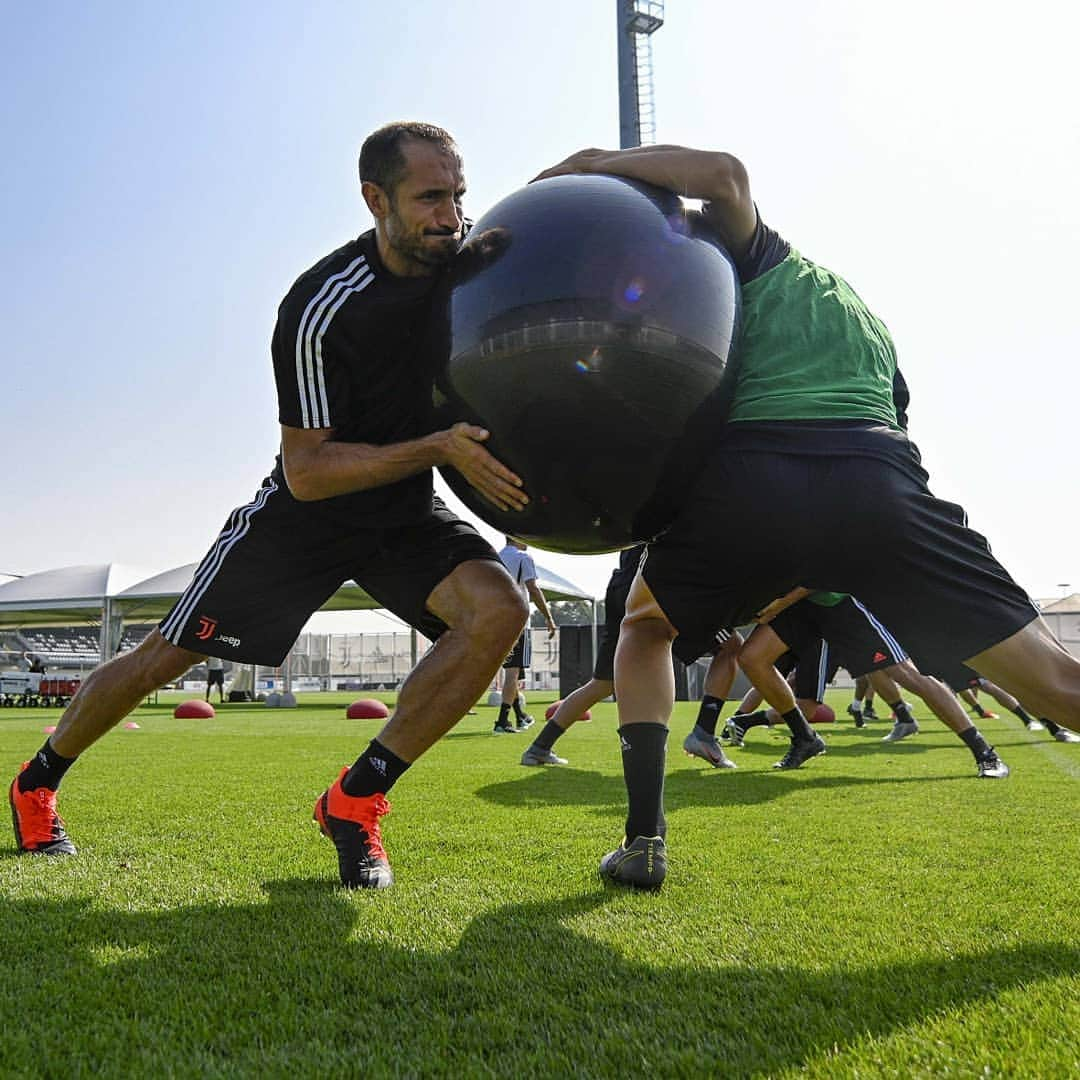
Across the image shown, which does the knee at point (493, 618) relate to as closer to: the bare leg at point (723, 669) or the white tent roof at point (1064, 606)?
the bare leg at point (723, 669)

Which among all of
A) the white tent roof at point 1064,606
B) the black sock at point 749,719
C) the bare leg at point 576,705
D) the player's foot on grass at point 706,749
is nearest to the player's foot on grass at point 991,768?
the player's foot on grass at point 706,749

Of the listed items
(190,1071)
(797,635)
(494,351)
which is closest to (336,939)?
(190,1071)

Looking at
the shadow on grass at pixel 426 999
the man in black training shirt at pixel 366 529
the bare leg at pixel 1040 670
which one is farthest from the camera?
the man in black training shirt at pixel 366 529

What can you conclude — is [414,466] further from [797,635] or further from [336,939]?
[797,635]

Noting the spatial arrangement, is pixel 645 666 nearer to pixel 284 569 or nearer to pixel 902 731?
pixel 284 569

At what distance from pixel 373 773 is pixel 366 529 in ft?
2.64

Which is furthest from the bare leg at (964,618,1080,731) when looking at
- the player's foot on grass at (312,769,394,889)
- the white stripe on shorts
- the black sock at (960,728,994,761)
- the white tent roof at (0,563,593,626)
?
the white tent roof at (0,563,593,626)

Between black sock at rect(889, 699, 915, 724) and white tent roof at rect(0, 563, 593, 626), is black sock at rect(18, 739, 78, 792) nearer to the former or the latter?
black sock at rect(889, 699, 915, 724)

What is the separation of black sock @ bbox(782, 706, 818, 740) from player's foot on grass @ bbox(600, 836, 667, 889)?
3965 millimetres

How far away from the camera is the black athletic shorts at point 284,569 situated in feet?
10.3

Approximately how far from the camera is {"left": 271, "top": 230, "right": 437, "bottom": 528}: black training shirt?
2.77 meters

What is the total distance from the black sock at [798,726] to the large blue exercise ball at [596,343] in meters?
4.33

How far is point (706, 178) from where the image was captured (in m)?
2.46

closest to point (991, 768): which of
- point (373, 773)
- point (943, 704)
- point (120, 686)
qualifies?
point (943, 704)
